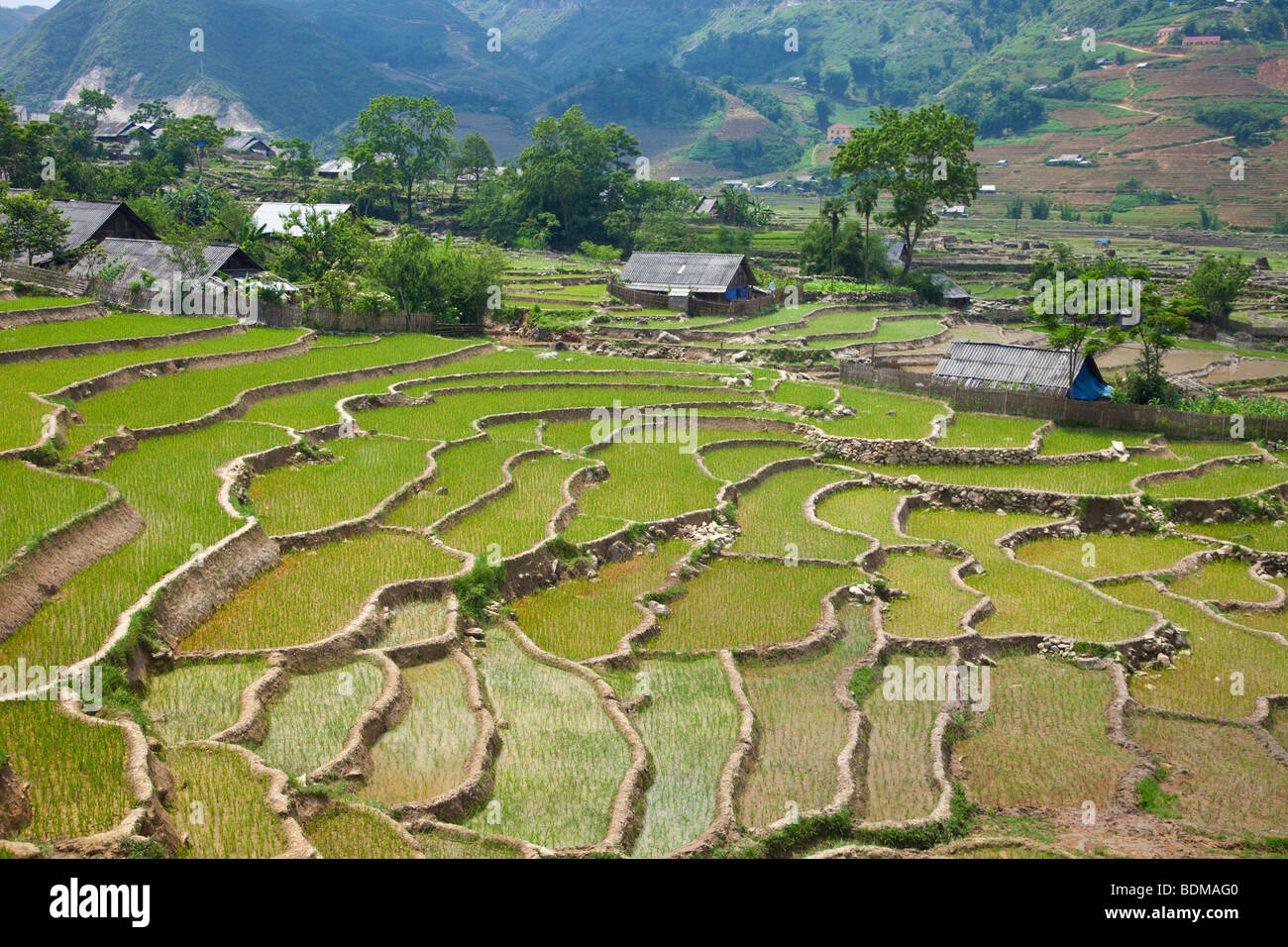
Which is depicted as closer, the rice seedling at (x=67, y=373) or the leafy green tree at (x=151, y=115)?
the rice seedling at (x=67, y=373)

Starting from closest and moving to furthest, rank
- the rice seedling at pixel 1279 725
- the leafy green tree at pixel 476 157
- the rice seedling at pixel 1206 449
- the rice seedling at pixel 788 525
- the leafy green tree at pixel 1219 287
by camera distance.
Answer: the rice seedling at pixel 1279 725 → the rice seedling at pixel 788 525 → the rice seedling at pixel 1206 449 → the leafy green tree at pixel 1219 287 → the leafy green tree at pixel 476 157

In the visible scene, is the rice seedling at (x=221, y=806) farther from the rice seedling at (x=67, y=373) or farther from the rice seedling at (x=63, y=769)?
the rice seedling at (x=67, y=373)

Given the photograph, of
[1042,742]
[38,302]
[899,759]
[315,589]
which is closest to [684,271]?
[38,302]

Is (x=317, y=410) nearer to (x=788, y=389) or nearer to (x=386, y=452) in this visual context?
(x=386, y=452)

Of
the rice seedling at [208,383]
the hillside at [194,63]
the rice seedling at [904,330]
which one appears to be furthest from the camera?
the hillside at [194,63]

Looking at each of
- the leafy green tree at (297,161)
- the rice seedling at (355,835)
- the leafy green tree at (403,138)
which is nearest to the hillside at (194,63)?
the leafy green tree at (297,161)

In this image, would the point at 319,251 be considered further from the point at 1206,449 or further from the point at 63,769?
the point at 63,769
